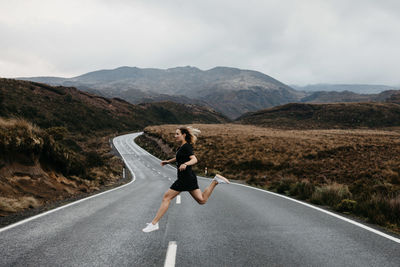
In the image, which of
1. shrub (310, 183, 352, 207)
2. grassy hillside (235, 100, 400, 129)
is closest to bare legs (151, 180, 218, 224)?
shrub (310, 183, 352, 207)

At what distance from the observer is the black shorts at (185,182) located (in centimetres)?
521

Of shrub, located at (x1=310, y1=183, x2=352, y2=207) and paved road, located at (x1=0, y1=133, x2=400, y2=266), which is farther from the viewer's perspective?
shrub, located at (x1=310, y1=183, x2=352, y2=207)

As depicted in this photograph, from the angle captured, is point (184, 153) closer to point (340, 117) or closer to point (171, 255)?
point (171, 255)

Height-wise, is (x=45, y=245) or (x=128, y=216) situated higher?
(x=45, y=245)

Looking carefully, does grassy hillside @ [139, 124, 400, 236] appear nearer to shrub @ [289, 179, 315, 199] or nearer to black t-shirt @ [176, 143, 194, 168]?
shrub @ [289, 179, 315, 199]

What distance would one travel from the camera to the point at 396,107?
112m

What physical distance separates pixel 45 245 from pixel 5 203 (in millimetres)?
4095

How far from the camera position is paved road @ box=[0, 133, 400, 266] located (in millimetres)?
3916

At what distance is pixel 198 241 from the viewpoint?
15.8 feet

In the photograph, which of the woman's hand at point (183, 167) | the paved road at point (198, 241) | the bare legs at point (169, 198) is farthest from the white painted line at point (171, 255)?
the woman's hand at point (183, 167)

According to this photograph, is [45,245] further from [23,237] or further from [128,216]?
[128,216]

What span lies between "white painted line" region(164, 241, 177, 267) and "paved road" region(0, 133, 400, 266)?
0.19ft

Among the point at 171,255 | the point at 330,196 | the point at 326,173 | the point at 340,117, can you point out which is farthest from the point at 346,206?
the point at 340,117

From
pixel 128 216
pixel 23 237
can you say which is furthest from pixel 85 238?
pixel 128 216
